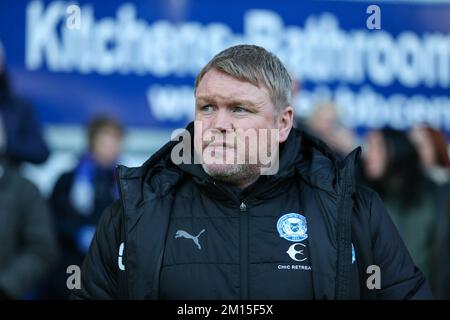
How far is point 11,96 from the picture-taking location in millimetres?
6305

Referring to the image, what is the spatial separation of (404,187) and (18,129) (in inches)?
114

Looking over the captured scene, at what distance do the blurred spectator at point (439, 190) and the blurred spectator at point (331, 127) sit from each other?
0.52 metres

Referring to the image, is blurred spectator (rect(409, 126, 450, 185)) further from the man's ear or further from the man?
the man

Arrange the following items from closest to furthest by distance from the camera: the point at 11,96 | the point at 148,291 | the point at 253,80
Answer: the point at 148,291
the point at 253,80
the point at 11,96

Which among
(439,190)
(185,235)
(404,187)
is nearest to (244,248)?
(185,235)

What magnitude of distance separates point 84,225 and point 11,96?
3.67 feet

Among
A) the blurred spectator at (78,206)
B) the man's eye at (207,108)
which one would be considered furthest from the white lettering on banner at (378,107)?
the man's eye at (207,108)

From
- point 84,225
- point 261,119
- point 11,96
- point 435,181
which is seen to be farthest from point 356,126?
point 261,119

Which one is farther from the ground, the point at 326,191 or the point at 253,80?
the point at 253,80

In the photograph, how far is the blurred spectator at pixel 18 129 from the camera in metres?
6.13

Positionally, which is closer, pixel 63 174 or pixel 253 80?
pixel 253 80

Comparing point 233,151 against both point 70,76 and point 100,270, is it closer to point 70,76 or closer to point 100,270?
point 100,270

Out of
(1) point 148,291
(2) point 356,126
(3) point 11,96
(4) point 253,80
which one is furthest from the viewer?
(2) point 356,126

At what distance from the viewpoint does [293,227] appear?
2906mm
